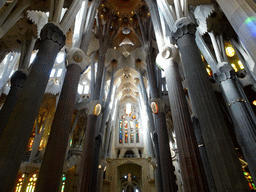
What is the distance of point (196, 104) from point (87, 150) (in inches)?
255

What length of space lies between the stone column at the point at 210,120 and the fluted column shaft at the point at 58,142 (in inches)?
147

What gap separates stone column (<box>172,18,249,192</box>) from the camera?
3.17 m

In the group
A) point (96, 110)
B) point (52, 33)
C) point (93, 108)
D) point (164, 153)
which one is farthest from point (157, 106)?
point (52, 33)

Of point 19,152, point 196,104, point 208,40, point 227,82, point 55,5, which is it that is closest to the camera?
point 19,152

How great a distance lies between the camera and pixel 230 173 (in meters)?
3.18

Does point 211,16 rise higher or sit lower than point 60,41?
higher

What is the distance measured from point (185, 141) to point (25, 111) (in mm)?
4342

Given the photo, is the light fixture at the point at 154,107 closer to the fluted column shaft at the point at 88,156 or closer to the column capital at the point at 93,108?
the column capital at the point at 93,108

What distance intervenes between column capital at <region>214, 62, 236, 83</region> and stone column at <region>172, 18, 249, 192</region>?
13.5 ft

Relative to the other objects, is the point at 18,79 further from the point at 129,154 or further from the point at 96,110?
the point at 129,154

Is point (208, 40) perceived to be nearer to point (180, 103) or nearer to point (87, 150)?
point (180, 103)

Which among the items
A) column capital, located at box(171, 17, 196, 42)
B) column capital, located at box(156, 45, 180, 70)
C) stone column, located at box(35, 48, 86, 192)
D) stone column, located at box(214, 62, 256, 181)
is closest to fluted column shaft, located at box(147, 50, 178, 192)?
stone column, located at box(214, 62, 256, 181)

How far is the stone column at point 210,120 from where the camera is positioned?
317 centimetres

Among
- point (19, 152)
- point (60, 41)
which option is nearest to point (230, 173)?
point (19, 152)
